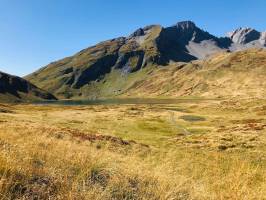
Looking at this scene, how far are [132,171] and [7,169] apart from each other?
4.33 m

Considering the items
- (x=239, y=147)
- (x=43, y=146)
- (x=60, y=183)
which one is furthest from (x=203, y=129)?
(x=60, y=183)

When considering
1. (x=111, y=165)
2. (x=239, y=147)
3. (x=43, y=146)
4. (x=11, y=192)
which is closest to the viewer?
(x=11, y=192)

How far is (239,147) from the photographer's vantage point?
42.6 meters

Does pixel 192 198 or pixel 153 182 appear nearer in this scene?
pixel 192 198

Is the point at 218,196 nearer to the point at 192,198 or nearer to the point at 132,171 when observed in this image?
the point at 192,198

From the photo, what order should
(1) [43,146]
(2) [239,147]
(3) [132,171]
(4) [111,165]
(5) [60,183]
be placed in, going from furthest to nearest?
(2) [239,147]
(1) [43,146]
(4) [111,165]
(3) [132,171]
(5) [60,183]

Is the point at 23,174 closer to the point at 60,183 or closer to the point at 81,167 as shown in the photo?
the point at 60,183

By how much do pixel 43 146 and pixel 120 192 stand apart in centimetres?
523

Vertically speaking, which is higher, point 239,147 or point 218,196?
point 218,196

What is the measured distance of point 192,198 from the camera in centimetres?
859


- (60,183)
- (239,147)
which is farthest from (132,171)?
(239,147)

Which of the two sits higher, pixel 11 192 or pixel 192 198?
pixel 11 192

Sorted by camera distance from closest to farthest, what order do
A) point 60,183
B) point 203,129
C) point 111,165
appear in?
point 60,183 → point 111,165 → point 203,129

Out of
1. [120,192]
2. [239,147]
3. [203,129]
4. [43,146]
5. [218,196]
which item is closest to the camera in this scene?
[120,192]
